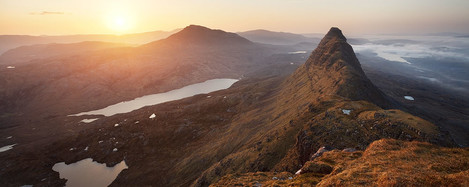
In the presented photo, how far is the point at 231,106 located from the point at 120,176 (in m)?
87.6

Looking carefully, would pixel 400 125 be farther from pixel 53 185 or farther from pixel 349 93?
pixel 53 185

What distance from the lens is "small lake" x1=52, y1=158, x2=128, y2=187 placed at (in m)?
105

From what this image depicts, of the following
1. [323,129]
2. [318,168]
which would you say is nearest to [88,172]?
[323,129]

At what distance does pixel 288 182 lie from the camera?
3045cm

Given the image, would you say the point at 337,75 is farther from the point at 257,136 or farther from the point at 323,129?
the point at 323,129

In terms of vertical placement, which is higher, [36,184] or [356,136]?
[356,136]

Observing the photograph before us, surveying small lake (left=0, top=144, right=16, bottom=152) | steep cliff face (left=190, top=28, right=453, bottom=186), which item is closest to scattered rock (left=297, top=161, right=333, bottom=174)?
steep cliff face (left=190, top=28, right=453, bottom=186)

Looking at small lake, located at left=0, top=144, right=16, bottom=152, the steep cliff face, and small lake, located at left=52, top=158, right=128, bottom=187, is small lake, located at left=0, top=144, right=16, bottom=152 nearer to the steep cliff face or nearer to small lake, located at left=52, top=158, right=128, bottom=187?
small lake, located at left=52, top=158, right=128, bottom=187

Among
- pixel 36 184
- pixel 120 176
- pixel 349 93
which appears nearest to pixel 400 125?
pixel 349 93

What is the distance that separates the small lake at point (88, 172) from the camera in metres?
105

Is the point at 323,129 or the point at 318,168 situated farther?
the point at 323,129

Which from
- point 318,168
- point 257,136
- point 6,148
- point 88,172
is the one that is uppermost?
point 318,168

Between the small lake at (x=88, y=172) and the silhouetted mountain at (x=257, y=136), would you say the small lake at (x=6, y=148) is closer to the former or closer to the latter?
the silhouetted mountain at (x=257, y=136)

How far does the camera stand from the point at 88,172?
114 metres
